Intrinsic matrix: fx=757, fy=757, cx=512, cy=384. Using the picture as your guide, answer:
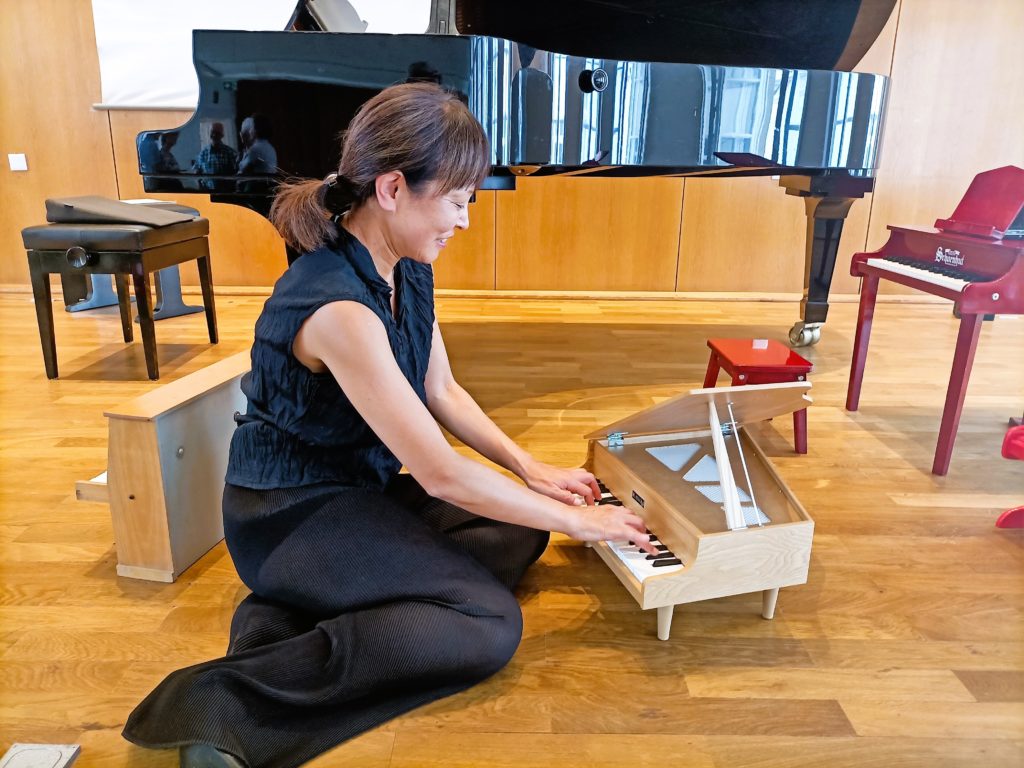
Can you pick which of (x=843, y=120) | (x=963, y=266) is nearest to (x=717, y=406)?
(x=963, y=266)

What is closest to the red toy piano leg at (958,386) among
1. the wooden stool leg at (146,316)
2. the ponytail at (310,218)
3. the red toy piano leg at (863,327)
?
the red toy piano leg at (863,327)

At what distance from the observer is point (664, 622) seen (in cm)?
137

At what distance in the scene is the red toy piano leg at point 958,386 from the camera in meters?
2.07

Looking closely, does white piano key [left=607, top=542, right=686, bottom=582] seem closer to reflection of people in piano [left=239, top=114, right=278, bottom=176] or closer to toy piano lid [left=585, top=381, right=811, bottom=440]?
toy piano lid [left=585, top=381, right=811, bottom=440]

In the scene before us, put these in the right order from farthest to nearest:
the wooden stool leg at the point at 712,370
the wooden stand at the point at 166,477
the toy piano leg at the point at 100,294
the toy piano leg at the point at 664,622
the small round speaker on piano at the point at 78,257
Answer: the toy piano leg at the point at 100,294 < the small round speaker on piano at the point at 78,257 < the wooden stool leg at the point at 712,370 < the wooden stand at the point at 166,477 < the toy piano leg at the point at 664,622

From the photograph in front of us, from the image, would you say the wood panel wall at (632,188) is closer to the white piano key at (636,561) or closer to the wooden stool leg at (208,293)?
the wooden stool leg at (208,293)

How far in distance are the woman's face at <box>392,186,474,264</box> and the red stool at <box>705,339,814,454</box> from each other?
3.61 ft

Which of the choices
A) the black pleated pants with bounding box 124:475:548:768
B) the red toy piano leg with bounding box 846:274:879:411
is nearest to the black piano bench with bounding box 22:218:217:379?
the black pleated pants with bounding box 124:475:548:768

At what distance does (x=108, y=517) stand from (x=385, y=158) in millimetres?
1261

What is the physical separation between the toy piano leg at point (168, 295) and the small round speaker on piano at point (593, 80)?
2.61 m

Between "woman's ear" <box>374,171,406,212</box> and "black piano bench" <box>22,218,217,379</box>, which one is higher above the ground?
"woman's ear" <box>374,171,406,212</box>

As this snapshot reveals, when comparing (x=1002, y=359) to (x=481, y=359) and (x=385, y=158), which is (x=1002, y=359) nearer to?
(x=481, y=359)

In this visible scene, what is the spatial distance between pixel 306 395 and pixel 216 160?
1.08 metres

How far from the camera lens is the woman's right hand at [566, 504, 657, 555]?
1245 millimetres
